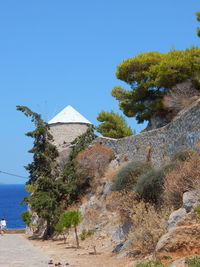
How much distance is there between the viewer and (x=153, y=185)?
14.7m

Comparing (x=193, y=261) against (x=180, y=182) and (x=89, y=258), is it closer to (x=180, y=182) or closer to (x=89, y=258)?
(x=180, y=182)

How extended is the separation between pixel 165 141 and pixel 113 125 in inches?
772

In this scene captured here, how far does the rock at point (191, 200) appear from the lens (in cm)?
1073

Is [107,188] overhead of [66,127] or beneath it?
beneath

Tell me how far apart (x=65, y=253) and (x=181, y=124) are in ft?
24.2

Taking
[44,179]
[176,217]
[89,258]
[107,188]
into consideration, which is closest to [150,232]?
[176,217]

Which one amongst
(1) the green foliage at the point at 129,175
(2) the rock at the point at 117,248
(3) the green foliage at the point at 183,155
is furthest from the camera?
(1) the green foliage at the point at 129,175

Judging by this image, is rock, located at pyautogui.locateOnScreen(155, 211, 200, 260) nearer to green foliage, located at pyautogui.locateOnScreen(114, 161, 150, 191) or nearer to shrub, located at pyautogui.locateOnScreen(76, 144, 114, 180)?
green foliage, located at pyautogui.locateOnScreen(114, 161, 150, 191)

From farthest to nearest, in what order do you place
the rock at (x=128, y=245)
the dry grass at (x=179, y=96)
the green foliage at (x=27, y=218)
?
the green foliage at (x=27, y=218) → the dry grass at (x=179, y=96) → the rock at (x=128, y=245)

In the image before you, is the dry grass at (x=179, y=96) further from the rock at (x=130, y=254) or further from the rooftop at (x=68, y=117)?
the rooftop at (x=68, y=117)

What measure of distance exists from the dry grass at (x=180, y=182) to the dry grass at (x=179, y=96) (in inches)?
501

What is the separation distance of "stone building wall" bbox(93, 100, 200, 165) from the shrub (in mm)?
639

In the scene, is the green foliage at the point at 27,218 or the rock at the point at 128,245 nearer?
the rock at the point at 128,245

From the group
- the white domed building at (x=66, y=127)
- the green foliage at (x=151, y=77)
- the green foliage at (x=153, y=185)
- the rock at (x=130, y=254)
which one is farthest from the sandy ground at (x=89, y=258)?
the white domed building at (x=66, y=127)
